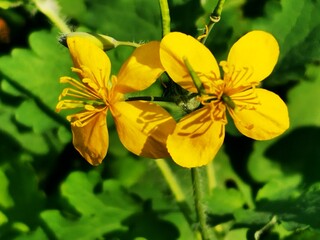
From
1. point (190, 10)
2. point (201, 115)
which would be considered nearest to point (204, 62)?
point (201, 115)

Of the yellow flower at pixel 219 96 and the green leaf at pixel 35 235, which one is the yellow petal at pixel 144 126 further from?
the green leaf at pixel 35 235

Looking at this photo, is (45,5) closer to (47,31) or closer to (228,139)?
(47,31)

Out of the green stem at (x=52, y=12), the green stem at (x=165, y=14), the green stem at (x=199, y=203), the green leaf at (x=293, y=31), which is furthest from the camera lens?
the green stem at (x=52, y=12)

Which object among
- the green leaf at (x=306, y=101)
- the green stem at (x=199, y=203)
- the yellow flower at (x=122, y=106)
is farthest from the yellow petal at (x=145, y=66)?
the green leaf at (x=306, y=101)

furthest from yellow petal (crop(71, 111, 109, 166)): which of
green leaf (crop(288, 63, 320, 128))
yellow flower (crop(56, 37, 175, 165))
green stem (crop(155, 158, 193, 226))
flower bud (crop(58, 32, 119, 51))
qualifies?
green leaf (crop(288, 63, 320, 128))

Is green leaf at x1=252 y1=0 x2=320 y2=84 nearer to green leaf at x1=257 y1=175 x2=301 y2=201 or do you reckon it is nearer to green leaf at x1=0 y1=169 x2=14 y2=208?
green leaf at x1=257 y1=175 x2=301 y2=201

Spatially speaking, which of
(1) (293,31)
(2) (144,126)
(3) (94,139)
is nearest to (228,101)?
(2) (144,126)

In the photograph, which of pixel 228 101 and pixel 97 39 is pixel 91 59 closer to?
pixel 97 39
